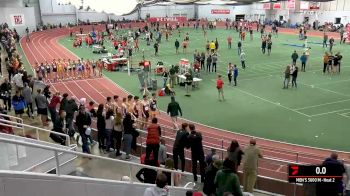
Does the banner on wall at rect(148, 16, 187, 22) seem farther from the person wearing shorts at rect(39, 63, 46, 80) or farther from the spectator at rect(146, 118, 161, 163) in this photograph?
the spectator at rect(146, 118, 161, 163)

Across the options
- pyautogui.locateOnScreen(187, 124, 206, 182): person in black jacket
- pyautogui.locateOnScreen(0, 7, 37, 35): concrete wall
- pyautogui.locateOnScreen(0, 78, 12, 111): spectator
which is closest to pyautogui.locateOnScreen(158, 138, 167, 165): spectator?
pyautogui.locateOnScreen(187, 124, 206, 182): person in black jacket

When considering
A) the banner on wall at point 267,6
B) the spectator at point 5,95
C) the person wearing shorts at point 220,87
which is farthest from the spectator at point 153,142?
the banner on wall at point 267,6

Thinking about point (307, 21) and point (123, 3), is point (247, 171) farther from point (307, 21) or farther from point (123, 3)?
point (307, 21)

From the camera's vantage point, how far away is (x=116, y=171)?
30.8 ft

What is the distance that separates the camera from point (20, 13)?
177 feet

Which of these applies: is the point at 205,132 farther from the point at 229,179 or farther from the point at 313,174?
the point at 229,179

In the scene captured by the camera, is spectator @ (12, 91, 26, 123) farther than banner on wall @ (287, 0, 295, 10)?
No

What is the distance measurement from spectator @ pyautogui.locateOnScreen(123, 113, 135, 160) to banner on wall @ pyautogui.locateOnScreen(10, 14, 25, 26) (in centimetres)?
4620

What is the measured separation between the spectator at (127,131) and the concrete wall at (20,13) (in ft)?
144

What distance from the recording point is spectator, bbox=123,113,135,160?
39.3ft

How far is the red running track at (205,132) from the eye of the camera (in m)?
11.5

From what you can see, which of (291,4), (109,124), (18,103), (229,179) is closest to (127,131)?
(109,124)

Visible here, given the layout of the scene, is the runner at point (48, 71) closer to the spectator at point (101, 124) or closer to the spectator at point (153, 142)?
the spectator at point (101, 124)

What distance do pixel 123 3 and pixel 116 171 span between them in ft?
31.6
